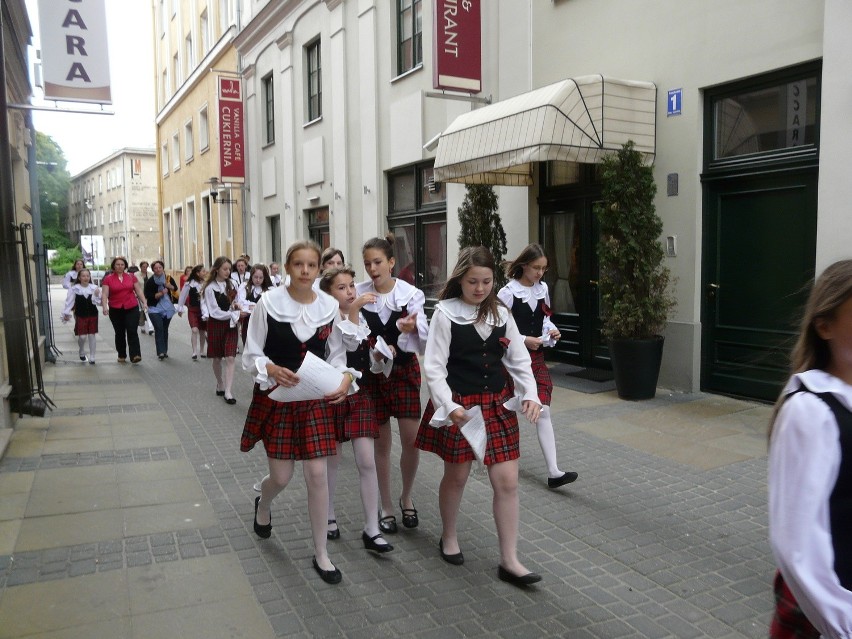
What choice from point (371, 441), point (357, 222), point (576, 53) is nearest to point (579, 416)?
point (371, 441)

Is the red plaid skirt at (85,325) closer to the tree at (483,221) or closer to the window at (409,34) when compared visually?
the tree at (483,221)

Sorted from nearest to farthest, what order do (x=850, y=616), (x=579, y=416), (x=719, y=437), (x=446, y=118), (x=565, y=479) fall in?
(x=850, y=616) → (x=565, y=479) → (x=719, y=437) → (x=579, y=416) → (x=446, y=118)

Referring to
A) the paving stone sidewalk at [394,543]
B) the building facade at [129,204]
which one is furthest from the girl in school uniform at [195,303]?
the building facade at [129,204]

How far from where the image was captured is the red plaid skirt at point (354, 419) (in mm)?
4070

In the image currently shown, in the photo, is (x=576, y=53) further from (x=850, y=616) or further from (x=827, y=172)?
(x=850, y=616)

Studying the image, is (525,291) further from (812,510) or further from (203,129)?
(203,129)

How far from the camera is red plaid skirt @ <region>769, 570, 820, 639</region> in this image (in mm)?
1709

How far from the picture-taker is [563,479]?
5203 mm

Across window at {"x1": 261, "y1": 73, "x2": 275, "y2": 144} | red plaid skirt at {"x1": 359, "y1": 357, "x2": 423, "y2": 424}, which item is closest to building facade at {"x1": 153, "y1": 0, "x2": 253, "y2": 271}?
window at {"x1": 261, "y1": 73, "x2": 275, "y2": 144}

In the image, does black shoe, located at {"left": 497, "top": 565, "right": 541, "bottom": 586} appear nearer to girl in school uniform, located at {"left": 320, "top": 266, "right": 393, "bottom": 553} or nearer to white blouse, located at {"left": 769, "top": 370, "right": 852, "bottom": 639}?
girl in school uniform, located at {"left": 320, "top": 266, "right": 393, "bottom": 553}

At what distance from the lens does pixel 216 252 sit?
2672 centimetres

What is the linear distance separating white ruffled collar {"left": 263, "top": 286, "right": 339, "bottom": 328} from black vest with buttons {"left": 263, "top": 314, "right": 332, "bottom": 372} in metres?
0.03

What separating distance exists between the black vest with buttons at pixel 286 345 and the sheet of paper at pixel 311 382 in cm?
10

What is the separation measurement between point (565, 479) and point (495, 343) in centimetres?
180
